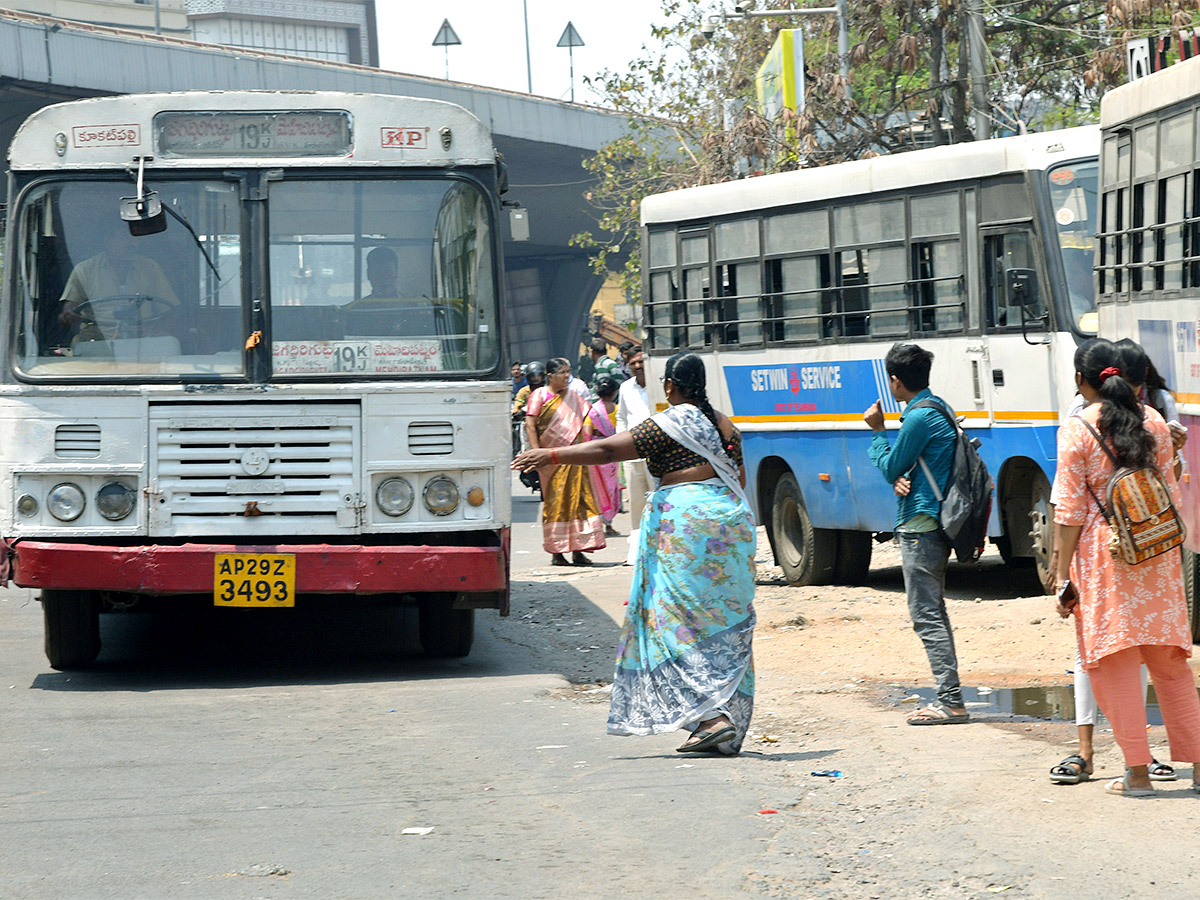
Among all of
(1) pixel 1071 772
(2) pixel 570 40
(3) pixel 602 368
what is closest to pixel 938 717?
(1) pixel 1071 772

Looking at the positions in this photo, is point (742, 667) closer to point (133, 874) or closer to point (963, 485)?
point (963, 485)

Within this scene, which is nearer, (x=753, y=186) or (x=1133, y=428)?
(x=1133, y=428)

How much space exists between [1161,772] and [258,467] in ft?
15.6

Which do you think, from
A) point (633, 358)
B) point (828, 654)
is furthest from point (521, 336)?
point (828, 654)

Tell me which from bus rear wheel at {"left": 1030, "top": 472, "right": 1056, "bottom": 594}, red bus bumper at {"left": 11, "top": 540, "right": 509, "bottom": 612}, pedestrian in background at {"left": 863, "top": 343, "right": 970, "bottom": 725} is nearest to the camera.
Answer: pedestrian in background at {"left": 863, "top": 343, "right": 970, "bottom": 725}

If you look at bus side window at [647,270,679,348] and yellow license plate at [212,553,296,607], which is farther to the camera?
bus side window at [647,270,679,348]

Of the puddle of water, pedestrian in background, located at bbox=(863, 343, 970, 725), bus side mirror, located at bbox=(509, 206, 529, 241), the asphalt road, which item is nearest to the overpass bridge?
bus side mirror, located at bbox=(509, 206, 529, 241)

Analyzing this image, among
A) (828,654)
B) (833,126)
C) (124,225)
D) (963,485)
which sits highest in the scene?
(833,126)

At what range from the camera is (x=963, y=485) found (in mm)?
7582

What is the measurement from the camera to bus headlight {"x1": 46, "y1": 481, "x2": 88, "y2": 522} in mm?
8914

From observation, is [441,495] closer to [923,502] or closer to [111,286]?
[111,286]

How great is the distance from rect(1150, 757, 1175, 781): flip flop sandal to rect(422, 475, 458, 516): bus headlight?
13.2ft

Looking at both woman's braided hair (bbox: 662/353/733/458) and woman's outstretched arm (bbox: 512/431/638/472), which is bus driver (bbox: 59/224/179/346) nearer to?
woman's outstretched arm (bbox: 512/431/638/472)

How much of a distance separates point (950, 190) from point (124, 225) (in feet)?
19.6
